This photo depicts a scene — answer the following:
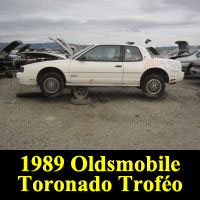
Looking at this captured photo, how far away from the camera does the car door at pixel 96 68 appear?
8836 millimetres

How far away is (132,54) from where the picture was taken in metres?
9.13

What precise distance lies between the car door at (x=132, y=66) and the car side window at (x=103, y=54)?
25 centimetres

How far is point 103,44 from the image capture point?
29.8 ft

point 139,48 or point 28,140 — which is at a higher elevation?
point 139,48

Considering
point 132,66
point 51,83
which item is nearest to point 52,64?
point 51,83

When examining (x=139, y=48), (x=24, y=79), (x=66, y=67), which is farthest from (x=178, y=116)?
(x=24, y=79)

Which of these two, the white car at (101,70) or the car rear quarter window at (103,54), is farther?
the car rear quarter window at (103,54)

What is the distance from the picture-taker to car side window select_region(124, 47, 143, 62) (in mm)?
9062

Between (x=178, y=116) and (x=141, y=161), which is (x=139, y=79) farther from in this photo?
(x=141, y=161)

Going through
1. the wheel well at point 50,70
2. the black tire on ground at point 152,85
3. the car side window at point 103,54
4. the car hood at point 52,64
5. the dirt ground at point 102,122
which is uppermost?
the car side window at point 103,54

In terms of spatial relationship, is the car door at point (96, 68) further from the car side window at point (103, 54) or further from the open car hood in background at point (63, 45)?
the open car hood in background at point (63, 45)

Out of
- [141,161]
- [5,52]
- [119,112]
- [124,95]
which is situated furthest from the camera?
[5,52]

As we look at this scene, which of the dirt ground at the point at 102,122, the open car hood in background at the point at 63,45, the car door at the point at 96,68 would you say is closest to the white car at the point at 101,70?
the car door at the point at 96,68

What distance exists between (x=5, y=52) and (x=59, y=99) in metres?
6.90
